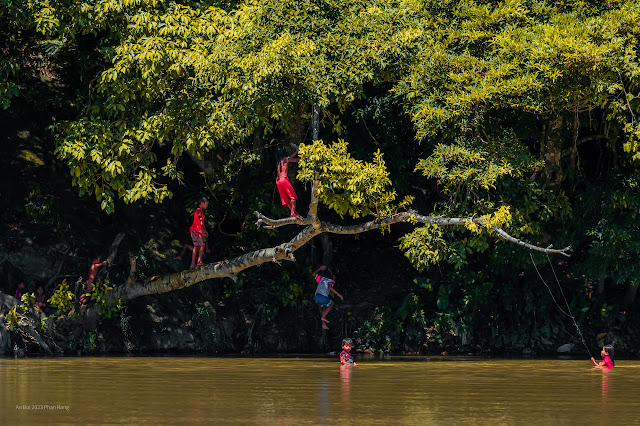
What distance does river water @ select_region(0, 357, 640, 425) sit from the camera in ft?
37.0

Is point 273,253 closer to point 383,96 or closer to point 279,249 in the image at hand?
point 279,249

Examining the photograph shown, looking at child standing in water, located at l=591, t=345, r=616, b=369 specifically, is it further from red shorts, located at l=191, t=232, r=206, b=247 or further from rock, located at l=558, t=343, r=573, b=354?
red shorts, located at l=191, t=232, r=206, b=247

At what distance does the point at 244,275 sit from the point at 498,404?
1335 cm

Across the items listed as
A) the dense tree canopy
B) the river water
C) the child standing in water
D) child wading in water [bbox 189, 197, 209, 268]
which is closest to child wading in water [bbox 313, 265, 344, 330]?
child wading in water [bbox 189, 197, 209, 268]

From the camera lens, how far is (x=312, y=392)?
14.3m

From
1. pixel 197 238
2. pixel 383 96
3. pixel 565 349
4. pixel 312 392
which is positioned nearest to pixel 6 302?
pixel 197 238

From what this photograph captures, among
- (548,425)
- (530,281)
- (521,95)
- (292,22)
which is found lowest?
(548,425)

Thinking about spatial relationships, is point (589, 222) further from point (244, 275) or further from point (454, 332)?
point (244, 275)

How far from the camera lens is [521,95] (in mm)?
20234

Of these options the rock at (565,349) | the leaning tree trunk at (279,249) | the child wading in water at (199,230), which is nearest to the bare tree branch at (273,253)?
the leaning tree trunk at (279,249)

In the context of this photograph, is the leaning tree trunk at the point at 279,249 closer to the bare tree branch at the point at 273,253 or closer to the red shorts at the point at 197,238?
the bare tree branch at the point at 273,253

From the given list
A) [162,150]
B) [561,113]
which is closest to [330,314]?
[162,150]

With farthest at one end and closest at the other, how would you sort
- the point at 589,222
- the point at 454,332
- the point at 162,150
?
the point at 162,150 < the point at 454,332 < the point at 589,222

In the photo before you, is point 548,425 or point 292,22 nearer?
point 548,425
